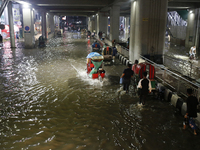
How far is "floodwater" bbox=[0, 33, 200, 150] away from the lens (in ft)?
19.5

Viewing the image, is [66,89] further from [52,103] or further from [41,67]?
[41,67]

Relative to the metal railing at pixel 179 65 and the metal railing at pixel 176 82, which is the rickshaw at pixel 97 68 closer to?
the metal railing at pixel 176 82

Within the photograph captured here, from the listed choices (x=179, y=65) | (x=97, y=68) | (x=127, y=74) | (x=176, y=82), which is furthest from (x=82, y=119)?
(x=179, y=65)

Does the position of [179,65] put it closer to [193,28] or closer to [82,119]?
[82,119]

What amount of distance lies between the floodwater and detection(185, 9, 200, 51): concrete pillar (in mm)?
23373

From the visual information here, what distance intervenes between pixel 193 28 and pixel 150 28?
18119 mm

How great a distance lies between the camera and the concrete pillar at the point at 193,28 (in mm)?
29453

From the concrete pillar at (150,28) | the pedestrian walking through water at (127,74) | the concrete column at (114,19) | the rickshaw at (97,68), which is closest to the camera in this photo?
the pedestrian walking through water at (127,74)

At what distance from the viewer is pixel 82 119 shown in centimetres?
742

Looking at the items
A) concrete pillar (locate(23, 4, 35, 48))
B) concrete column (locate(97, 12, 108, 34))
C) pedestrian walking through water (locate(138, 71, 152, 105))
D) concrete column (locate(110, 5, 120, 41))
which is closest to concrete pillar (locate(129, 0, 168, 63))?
pedestrian walking through water (locate(138, 71, 152, 105))

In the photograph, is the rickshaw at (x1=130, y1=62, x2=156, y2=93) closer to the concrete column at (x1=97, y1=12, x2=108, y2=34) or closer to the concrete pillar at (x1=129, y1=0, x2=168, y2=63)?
the concrete pillar at (x1=129, y1=0, x2=168, y2=63)

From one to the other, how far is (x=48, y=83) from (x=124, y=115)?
5781 millimetres

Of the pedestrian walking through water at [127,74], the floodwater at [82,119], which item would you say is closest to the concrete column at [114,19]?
the floodwater at [82,119]

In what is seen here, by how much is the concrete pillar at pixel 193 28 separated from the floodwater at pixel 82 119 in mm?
23373
